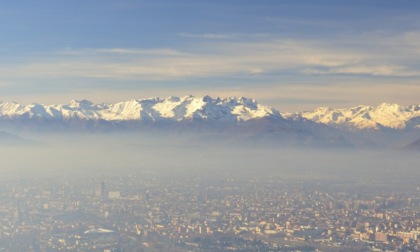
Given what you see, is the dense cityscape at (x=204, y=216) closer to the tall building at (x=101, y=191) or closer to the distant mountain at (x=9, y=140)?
the tall building at (x=101, y=191)

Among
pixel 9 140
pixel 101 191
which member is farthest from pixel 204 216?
pixel 9 140

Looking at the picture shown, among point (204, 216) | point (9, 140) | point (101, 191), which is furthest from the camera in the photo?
point (9, 140)

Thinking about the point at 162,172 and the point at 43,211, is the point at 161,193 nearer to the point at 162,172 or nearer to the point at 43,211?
the point at 43,211

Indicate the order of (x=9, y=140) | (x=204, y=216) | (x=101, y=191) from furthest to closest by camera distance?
(x=9, y=140), (x=101, y=191), (x=204, y=216)

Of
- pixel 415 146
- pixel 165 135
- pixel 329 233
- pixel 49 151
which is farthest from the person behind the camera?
pixel 165 135

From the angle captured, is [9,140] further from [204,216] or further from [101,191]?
[204,216]

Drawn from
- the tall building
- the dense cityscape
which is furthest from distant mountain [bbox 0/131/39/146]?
the tall building

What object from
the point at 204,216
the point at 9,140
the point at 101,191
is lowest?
the point at 204,216

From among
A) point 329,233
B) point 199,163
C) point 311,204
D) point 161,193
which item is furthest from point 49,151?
point 329,233

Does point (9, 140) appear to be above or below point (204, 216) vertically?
above
